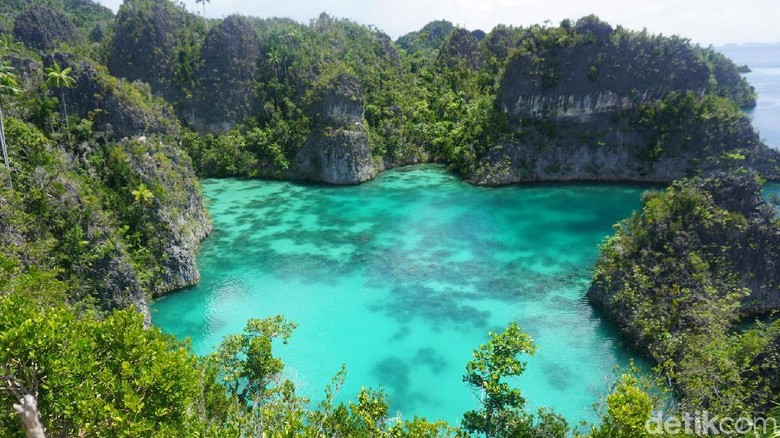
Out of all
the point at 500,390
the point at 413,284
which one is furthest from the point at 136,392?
the point at 413,284

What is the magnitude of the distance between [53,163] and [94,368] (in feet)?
66.1

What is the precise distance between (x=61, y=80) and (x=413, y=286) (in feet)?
95.2

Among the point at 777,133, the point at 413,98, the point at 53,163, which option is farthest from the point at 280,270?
the point at 777,133

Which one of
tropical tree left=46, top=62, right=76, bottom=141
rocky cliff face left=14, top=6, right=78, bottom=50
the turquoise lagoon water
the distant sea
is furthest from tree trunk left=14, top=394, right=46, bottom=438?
the distant sea

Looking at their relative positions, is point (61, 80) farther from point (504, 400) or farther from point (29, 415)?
point (504, 400)

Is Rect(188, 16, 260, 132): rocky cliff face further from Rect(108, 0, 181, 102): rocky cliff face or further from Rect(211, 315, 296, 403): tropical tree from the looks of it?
Rect(211, 315, 296, 403): tropical tree

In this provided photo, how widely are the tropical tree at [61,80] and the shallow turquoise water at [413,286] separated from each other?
14.4 metres

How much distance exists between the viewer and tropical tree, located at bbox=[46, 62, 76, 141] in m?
32.6

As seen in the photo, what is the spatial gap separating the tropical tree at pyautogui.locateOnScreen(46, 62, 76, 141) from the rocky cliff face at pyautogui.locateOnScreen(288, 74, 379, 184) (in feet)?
95.1

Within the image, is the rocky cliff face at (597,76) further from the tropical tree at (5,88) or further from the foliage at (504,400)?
the tropical tree at (5,88)

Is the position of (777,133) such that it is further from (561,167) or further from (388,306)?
(388,306)

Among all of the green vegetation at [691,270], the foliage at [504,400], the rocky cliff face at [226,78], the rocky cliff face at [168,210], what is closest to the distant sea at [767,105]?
the green vegetation at [691,270]

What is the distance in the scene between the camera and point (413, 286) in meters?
33.1

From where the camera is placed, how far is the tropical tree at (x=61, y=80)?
32.6 meters
